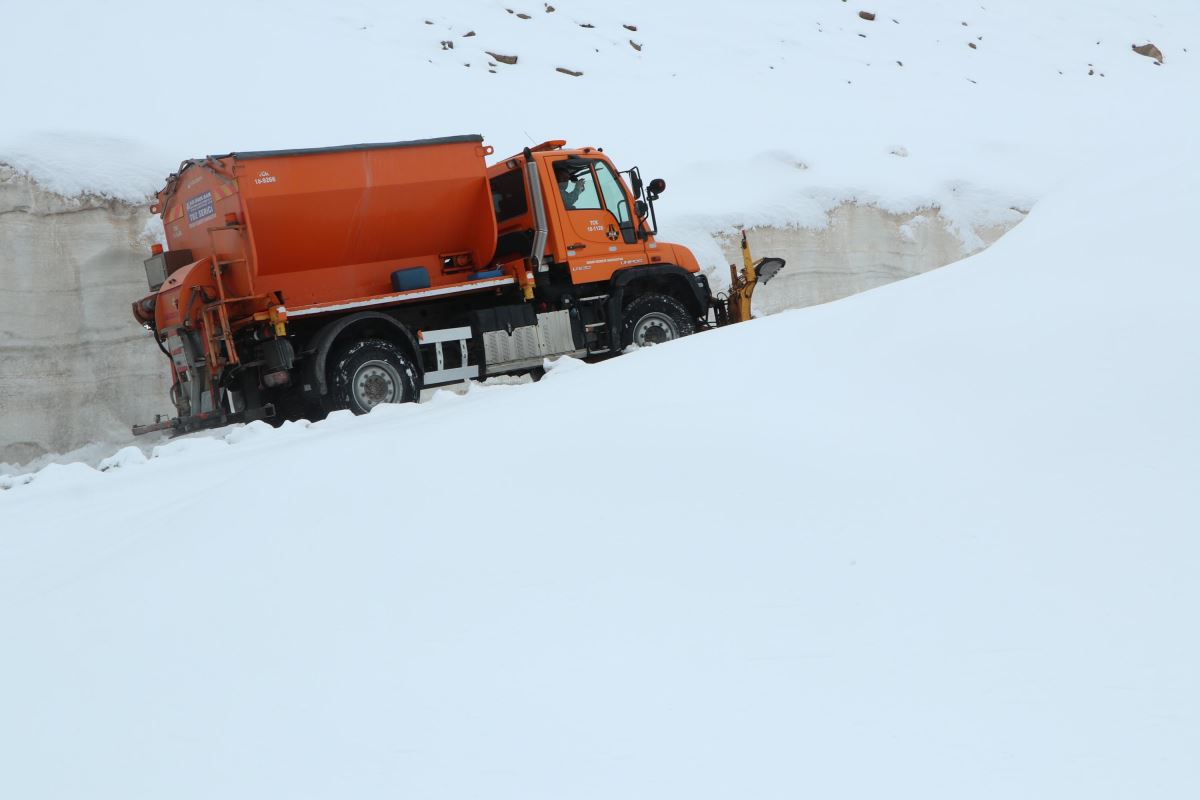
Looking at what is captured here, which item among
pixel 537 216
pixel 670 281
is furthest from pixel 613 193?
pixel 670 281

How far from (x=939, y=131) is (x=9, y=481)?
21.1 m

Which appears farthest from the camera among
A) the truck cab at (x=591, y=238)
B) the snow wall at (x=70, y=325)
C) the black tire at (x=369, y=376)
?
the truck cab at (x=591, y=238)

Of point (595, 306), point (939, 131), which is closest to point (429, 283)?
point (595, 306)

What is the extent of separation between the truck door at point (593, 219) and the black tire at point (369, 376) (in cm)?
263

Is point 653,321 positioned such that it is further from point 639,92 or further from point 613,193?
point 639,92

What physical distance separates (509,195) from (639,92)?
37.5 feet

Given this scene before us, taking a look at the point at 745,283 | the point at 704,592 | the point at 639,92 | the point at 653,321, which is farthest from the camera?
the point at 639,92

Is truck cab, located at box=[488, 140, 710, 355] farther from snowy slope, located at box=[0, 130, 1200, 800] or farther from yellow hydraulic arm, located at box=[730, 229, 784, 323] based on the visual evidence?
snowy slope, located at box=[0, 130, 1200, 800]

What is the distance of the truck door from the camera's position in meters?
13.7

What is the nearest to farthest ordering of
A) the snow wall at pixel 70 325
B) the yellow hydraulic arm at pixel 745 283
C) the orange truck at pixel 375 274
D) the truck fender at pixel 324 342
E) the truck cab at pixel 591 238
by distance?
the orange truck at pixel 375 274, the truck fender at pixel 324 342, the snow wall at pixel 70 325, the truck cab at pixel 591 238, the yellow hydraulic arm at pixel 745 283

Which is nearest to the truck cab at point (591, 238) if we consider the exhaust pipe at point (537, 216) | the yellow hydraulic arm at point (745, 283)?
the exhaust pipe at point (537, 216)

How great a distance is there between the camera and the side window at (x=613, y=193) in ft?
46.1

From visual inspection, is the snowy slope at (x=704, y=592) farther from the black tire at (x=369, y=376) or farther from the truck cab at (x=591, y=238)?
the truck cab at (x=591, y=238)

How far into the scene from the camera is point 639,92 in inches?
960
